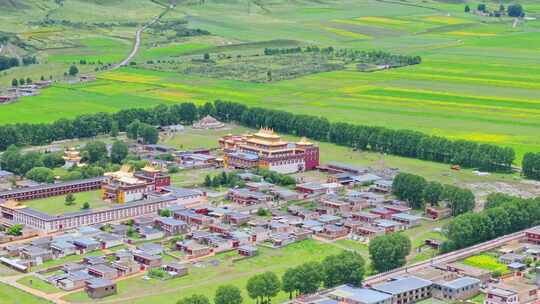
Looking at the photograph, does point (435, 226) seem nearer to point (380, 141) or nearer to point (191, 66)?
point (380, 141)

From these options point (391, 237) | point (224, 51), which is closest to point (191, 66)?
point (224, 51)

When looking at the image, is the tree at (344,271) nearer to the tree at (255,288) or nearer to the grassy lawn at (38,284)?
the tree at (255,288)

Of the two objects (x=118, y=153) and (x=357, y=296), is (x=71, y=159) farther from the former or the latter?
(x=357, y=296)

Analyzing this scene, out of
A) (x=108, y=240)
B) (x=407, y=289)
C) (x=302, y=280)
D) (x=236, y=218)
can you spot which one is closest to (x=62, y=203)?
(x=108, y=240)

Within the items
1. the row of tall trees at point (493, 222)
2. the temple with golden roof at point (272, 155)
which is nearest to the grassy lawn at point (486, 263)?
the row of tall trees at point (493, 222)

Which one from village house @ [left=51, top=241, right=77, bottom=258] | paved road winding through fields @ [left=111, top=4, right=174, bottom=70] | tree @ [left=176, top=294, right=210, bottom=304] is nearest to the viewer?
tree @ [left=176, top=294, right=210, bottom=304]

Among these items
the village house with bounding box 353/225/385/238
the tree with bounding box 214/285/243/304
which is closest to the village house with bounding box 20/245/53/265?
the tree with bounding box 214/285/243/304

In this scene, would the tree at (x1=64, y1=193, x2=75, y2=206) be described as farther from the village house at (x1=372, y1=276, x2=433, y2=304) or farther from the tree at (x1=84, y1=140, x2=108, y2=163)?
the village house at (x1=372, y1=276, x2=433, y2=304)

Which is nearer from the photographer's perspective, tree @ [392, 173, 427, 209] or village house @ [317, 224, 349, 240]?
village house @ [317, 224, 349, 240]
